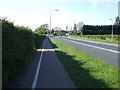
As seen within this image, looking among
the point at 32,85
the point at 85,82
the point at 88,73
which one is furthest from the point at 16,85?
the point at 88,73

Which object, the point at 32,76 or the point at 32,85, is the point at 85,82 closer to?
the point at 32,85

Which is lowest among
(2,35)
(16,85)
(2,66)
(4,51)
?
(16,85)

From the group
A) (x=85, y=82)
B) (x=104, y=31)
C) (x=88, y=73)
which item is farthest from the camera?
(x=104, y=31)

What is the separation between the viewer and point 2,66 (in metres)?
5.76

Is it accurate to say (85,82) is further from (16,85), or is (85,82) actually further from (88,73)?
(16,85)

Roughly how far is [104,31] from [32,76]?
12405 centimetres

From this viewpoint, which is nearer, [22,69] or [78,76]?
[78,76]

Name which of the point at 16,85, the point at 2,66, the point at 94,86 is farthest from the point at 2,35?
the point at 94,86

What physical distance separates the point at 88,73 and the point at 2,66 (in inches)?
176

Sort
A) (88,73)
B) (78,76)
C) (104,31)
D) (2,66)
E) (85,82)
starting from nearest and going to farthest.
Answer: (2,66) → (85,82) → (78,76) → (88,73) → (104,31)

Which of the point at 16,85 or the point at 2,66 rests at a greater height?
the point at 2,66

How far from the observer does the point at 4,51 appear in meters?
5.96

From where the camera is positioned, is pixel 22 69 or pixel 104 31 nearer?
pixel 22 69

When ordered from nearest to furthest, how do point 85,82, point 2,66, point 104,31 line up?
point 2,66 < point 85,82 < point 104,31
